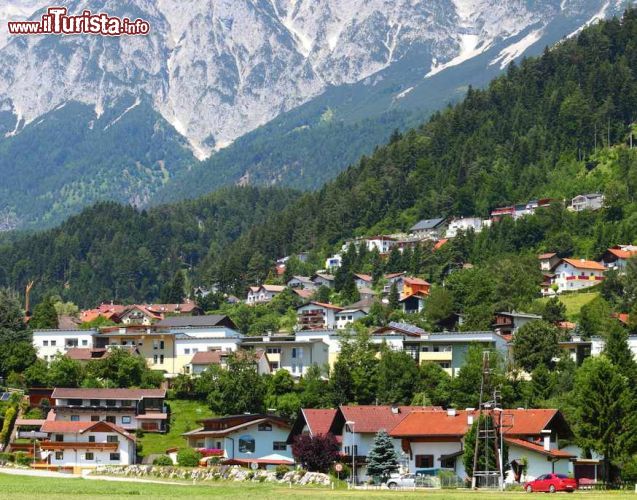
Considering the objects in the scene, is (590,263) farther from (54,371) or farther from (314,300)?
(54,371)

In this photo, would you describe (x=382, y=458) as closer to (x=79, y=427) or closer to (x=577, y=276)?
(x=79, y=427)

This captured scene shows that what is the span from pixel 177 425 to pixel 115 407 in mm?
5270

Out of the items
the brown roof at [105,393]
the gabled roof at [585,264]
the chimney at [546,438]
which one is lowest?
the chimney at [546,438]

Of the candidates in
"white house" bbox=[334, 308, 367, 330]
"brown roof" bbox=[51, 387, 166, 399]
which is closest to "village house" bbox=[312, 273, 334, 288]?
"white house" bbox=[334, 308, 367, 330]

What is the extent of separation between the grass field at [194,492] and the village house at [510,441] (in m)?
13.1

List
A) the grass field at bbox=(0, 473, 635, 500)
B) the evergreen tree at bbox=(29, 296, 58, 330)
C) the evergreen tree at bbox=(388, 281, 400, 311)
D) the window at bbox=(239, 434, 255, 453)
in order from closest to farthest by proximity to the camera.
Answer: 1. the grass field at bbox=(0, 473, 635, 500)
2. the window at bbox=(239, 434, 255, 453)
3. the evergreen tree at bbox=(29, 296, 58, 330)
4. the evergreen tree at bbox=(388, 281, 400, 311)

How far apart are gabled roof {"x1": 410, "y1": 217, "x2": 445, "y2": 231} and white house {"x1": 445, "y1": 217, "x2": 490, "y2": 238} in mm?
1904

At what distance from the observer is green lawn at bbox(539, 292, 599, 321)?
147000mm

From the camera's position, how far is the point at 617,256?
Result: 16300cm

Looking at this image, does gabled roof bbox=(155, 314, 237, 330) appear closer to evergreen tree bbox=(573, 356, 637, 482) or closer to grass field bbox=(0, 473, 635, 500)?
evergreen tree bbox=(573, 356, 637, 482)

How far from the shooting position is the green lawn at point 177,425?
337 feet

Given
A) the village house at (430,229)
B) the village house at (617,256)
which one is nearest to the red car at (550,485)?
the village house at (617,256)

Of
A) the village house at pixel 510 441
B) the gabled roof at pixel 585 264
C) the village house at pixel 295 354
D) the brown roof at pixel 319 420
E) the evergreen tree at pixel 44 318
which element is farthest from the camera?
the gabled roof at pixel 585 264

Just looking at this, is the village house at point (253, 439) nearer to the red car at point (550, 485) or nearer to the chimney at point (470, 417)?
the chimney at point (470, 417)
